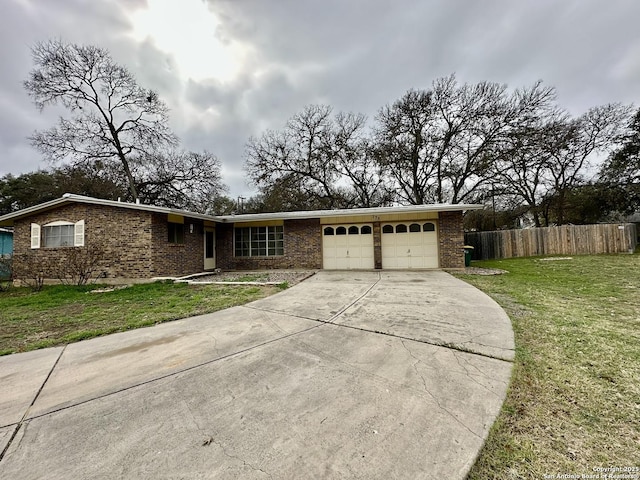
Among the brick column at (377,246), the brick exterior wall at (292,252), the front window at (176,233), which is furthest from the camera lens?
the brick exterior wall at (292,252)

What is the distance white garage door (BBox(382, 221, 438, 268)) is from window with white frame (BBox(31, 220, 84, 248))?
11.9m

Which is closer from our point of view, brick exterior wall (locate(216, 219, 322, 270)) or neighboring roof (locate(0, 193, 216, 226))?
neighboring roof (locate(0, 193, 216, 226))

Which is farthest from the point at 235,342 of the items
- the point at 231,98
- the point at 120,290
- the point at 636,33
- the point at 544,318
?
the point at 636,33

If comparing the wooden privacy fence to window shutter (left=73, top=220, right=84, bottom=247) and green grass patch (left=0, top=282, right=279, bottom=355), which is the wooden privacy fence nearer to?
green grass patch (left=0, top=282, right=279, bottom=355)

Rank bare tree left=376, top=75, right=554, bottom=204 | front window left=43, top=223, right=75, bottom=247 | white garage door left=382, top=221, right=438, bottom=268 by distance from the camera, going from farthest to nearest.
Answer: bare tree left=376, top=75, right=554, bottom=204 < white garage door left=382, top=221, right=438, bottom=268 < front window left=43, top=223, right=75, bottom=247

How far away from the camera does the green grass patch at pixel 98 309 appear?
4096mm

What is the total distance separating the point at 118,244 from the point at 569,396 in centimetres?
1197

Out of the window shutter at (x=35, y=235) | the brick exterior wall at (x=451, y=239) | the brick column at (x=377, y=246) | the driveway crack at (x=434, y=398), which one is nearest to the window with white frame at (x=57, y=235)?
the window shutter at (x=35, y=235)

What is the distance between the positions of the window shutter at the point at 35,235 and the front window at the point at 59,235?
10.5 inches

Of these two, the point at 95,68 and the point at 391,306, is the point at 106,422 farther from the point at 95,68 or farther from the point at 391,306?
the point at 95,68

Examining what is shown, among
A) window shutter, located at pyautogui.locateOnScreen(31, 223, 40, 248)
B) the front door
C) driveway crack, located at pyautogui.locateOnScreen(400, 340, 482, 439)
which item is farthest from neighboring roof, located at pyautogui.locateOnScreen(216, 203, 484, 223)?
driveway crack, located at pyautogui.locateOnScreen(400, 340, 482, 439)

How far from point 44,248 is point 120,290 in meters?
5.33

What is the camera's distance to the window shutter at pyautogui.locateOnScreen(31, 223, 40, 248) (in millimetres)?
10318

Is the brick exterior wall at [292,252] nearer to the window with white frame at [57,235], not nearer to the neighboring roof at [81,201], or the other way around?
the neighboring roof at [81,201]
